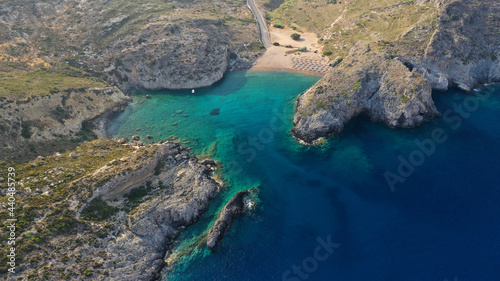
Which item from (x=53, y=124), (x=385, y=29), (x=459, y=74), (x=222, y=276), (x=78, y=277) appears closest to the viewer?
(x=78, y=277)

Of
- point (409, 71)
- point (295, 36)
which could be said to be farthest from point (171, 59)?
point (409, 71)

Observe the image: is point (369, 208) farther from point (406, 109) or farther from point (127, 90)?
point (127, 90)

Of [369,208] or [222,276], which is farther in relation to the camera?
[369,208]

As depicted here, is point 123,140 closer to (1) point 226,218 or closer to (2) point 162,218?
(2) point 162,218

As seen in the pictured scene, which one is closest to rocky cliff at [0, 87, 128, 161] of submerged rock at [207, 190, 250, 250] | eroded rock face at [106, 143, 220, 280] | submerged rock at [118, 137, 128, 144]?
submerged rock at [118, 137, 128, 144]

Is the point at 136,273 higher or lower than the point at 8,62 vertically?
lower

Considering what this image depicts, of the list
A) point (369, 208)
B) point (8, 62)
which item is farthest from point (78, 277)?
point (8, 62)
